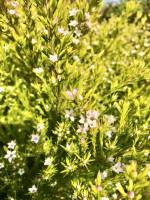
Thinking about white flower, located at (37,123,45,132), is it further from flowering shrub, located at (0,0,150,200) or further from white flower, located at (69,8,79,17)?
white flower, located at (69,8,79,17)

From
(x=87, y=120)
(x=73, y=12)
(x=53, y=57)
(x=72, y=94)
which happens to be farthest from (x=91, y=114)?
(x=73, y=12)

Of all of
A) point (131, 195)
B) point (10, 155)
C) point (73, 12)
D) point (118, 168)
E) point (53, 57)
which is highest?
point (73, 12)

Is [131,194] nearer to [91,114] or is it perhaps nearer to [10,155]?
[91,114]

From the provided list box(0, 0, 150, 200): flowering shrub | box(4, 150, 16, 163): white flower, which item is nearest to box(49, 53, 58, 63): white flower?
box(0, 0, 150, 200): flowering shrub

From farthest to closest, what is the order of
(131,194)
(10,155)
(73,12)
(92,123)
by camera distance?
(10,155) → (73,12) → (92,123) → (131,194)

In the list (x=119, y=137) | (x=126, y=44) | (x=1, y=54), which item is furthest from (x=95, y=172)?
(x=126, y=44)

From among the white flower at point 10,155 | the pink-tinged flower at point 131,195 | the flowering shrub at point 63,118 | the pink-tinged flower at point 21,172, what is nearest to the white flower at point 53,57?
the flowering shrub at point 63,118

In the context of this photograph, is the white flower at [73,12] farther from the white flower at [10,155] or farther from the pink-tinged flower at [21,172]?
the pink-tinged flower at [21,172]

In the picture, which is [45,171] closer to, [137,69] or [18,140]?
[18,140]
